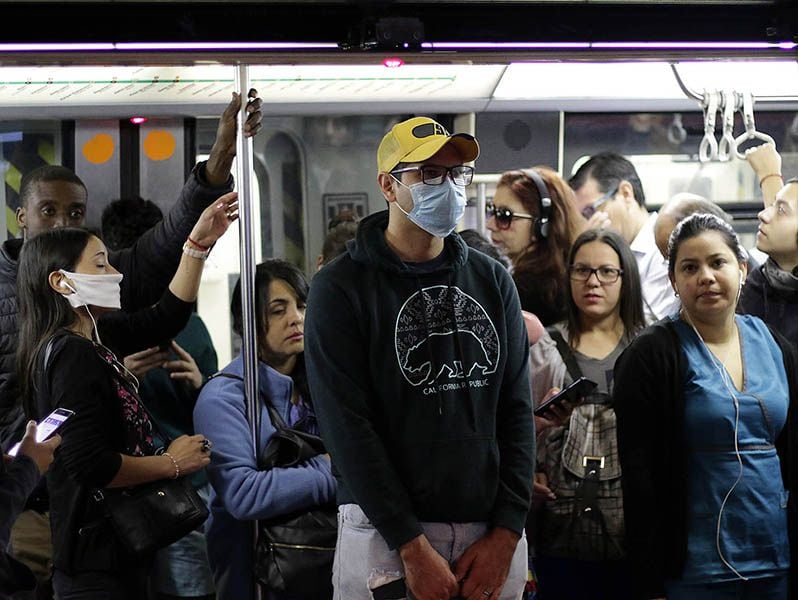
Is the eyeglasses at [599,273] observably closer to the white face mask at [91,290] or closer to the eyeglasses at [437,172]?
the eyeglasses at [437,172]

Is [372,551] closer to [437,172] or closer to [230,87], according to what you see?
[437,172]

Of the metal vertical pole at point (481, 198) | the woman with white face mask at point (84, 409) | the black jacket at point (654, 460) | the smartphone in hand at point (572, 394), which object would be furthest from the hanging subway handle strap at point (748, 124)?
the woman with white face mask at point (84, 409)

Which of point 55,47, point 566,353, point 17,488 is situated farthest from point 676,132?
point 17,488

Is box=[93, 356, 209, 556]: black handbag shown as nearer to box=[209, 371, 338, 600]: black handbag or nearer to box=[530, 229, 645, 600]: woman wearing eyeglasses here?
box=[209, 371, 338, 600]: black handbag

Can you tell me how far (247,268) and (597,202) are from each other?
149 cm

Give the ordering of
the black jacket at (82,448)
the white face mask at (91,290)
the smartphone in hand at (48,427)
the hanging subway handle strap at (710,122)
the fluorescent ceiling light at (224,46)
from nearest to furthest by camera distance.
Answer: the smartphone in hand at (48,427), the black jacket at (82,448), the white face mask at (91,290), the fluorescent ceiling light at (224,46), the hanging subway handle strap at (710,122)

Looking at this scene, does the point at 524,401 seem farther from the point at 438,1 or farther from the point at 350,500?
the point at 438,1

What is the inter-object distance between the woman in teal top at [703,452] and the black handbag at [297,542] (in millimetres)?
952

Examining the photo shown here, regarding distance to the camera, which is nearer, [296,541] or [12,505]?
[12,505]

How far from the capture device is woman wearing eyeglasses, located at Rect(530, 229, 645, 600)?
3.79 meters

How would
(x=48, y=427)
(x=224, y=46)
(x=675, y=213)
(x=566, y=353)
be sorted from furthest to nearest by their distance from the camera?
(x=675, y=213) → (x=566, y=353) → (x=224, y=46) → (x=48, y=427)

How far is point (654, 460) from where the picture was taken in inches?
142

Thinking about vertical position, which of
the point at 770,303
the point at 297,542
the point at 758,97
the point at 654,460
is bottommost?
the point at 297,542

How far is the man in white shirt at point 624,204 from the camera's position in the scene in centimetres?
450
